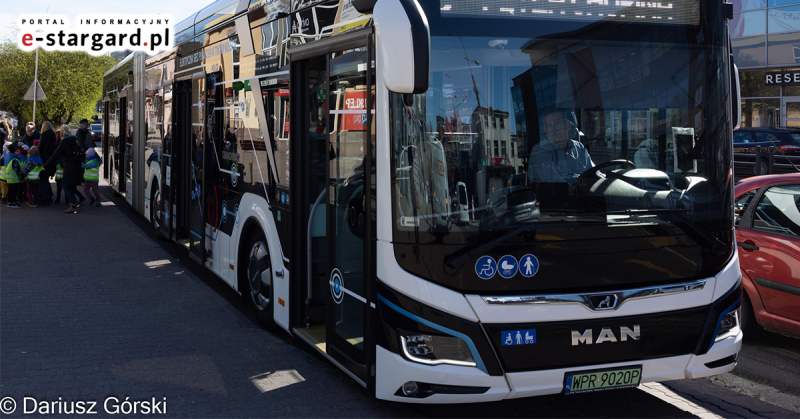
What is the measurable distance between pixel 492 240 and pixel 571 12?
1361 millimetres

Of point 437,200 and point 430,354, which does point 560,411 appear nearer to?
point 430,354

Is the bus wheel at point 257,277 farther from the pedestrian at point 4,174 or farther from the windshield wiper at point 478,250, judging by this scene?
the pedestrian at point 4,174

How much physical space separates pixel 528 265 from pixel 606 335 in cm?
61

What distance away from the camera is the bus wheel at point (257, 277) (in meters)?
6.48

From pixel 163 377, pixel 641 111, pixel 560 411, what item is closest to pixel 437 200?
pixel 641 111

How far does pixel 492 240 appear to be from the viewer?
4051 millimetres

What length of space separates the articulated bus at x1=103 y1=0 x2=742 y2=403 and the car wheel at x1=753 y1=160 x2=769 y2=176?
43.8ft

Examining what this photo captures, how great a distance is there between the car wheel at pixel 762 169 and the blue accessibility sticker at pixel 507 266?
48.0 feet


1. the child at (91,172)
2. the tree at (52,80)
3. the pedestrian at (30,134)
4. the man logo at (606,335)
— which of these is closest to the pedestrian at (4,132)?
the pedestrian at (30,134)

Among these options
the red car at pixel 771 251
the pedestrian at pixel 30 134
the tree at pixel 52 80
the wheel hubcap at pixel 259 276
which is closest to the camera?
the red car at pixel 771 251

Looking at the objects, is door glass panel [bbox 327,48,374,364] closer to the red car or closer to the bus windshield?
the bus windshield

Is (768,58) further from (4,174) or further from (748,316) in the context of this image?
(4,174)

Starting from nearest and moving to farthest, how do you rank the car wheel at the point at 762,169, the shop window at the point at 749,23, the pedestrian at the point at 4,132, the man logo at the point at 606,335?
the man logo at the point at 606,335 → the car wheel at the point at 762,169 → the pedestrian at the point at 4,132 → the shop window at the point at 749,23

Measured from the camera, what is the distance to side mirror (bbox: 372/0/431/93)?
380 centimetres
